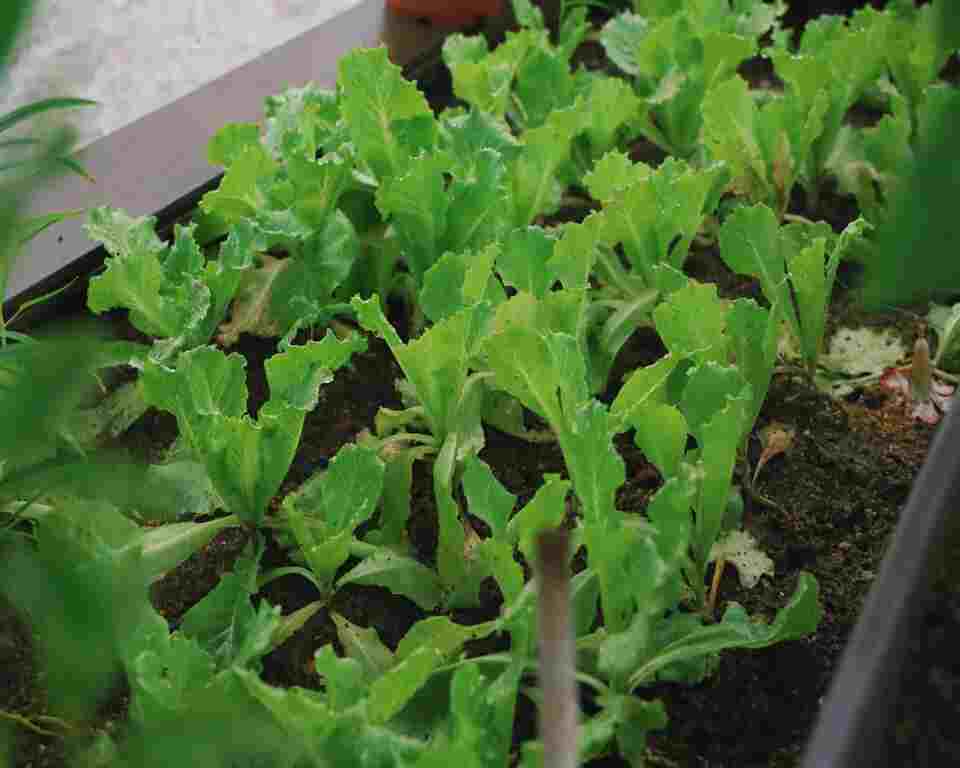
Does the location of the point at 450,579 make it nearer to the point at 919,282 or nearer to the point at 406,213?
the point at 406,213

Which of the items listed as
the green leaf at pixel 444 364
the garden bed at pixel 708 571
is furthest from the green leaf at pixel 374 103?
the green leaf at pixel 444 364

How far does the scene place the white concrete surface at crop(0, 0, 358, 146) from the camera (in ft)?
5.55

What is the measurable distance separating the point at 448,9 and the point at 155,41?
0.45 m

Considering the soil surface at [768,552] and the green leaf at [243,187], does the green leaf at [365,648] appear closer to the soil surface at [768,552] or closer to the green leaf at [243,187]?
the soil surface at [768,552]

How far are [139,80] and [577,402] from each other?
1002mm

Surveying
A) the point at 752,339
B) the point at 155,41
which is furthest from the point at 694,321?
the point at 155,41

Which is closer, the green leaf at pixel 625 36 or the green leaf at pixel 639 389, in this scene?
the green leaf at pixel 639 389

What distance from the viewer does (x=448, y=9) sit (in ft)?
5.90

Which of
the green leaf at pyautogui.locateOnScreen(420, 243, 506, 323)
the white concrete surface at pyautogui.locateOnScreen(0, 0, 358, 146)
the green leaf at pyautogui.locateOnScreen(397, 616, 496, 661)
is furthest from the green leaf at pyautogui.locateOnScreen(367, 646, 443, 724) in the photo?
the white concrete surface at pyautogui.locateOnScreen(0, 0, 358, 146)

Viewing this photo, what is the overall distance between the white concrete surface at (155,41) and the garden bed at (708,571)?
1.38 feet

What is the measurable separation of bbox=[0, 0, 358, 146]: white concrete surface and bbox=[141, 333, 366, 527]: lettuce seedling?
0.65 metres

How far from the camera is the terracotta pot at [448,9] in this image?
70.6 inches

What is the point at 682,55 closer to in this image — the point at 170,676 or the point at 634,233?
the point at 634,233

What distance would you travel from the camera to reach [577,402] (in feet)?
3.57
